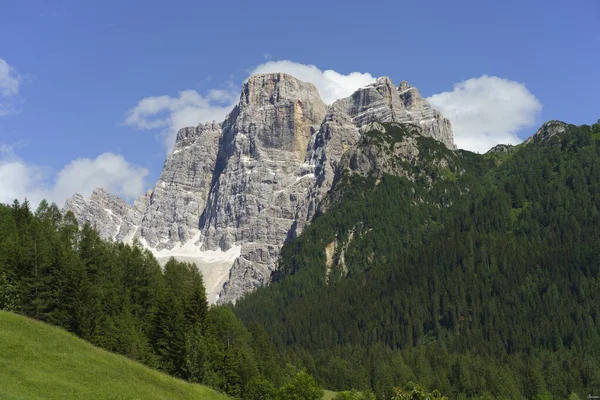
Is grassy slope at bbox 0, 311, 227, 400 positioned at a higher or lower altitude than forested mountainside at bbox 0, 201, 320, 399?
lower

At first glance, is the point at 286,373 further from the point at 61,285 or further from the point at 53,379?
the point at 53,379

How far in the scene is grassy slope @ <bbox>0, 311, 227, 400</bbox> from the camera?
188 ft

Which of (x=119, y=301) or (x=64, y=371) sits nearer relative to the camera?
(x=64, y=371)

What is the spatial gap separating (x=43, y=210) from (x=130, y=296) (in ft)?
140

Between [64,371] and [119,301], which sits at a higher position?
[119,301]

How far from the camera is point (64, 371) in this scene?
206 ft

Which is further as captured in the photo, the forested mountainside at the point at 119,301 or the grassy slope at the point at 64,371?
the forested mountainside at the point at 119,301

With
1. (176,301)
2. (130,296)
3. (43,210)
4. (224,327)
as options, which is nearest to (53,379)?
(176,301)

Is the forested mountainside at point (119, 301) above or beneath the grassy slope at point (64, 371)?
above

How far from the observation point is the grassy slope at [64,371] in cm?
5722

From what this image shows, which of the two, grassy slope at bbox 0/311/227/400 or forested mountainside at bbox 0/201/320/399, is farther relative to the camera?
forested mountainside at bbox 0/201/320/399

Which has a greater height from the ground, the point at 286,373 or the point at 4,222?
the point at 4,222

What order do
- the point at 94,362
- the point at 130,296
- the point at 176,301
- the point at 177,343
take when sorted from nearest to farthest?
the point at 94,362, the point at 177,343, the point at 176,301, the point at 130,296

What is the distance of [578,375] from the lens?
186 metres
